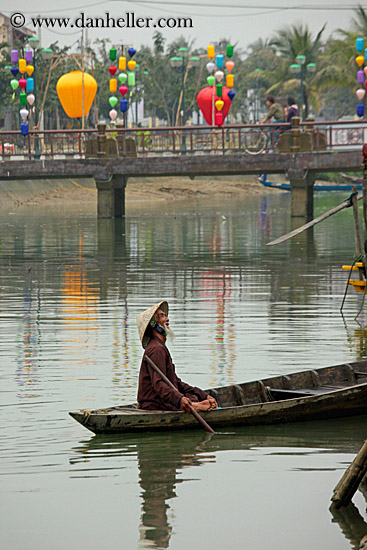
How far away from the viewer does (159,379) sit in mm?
9297

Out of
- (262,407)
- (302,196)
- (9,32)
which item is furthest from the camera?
(9,32)

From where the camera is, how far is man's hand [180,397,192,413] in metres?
9.20

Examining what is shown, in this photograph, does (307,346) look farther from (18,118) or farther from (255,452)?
(18,118)

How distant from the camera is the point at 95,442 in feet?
30.8

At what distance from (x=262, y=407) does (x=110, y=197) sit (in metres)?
29.1

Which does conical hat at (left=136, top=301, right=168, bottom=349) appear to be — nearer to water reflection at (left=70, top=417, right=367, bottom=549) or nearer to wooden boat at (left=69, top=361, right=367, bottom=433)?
Answer: wooden boat at (left=69, top=361, right=367, bottom=433)

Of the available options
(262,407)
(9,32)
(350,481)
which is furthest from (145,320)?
(9,32)

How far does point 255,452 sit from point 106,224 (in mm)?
28582

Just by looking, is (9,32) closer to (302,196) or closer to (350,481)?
(302,196)

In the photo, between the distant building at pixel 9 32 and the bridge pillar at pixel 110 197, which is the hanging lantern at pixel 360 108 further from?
the distant building at pixel 9 32

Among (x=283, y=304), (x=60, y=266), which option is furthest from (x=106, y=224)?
Answer: (x=283, y=304)

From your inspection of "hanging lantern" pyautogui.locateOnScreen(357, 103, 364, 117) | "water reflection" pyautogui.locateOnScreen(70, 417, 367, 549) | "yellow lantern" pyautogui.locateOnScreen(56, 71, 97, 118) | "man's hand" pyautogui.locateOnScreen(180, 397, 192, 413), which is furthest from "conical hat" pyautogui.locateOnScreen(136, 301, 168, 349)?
"yellow lantern" pyautogui.locateOnScreen(56, 71, 97, 118)

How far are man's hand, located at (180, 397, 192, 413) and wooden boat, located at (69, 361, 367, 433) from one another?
0.25 feet

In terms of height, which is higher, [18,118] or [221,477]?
[18,118]
